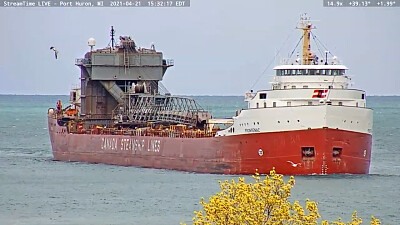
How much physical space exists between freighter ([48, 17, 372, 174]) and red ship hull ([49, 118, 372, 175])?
1.8 inches

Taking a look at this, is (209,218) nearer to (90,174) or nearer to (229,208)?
(229,208)

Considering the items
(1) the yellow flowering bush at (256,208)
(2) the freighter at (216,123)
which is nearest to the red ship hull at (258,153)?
(2) the freighter at (216,123)

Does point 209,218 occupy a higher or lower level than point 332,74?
lower

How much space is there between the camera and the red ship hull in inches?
1900

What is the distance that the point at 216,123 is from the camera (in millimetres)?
56406

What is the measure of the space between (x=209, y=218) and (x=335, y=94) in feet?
93.9

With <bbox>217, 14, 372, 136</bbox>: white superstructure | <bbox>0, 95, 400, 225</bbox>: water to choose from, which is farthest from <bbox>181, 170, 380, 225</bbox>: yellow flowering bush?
<bbox>217, 14, 372, 136</bbox>: white superstructure

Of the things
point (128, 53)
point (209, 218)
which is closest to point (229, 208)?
point (209, 218)

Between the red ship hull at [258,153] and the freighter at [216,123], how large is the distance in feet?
0.15

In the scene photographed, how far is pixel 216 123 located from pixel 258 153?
6791mm

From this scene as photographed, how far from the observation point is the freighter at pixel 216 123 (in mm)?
48406

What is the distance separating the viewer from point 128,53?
2621 inches

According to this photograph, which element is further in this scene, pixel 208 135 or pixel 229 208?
pixel 208 135

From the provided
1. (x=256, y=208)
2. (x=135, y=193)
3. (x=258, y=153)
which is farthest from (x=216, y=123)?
(x=256, y=208)
